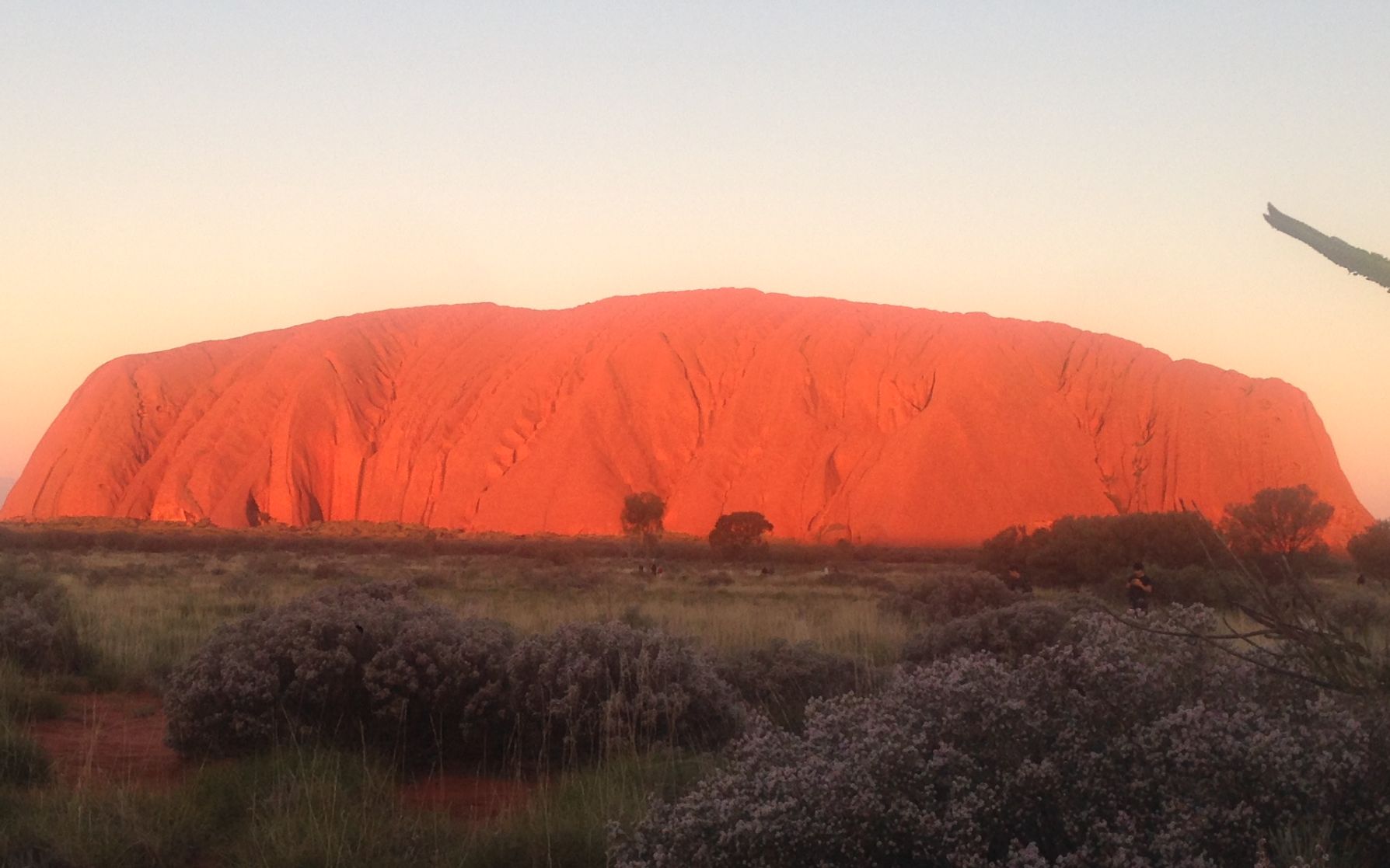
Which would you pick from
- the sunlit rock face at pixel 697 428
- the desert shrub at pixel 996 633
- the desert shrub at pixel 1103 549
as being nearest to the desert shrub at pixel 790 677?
the desert shrub at pixel 996 633

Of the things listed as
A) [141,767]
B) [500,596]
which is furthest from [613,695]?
[500,596]

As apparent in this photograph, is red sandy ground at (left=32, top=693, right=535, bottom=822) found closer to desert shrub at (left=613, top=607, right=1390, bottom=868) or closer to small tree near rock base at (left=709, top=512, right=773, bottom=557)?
desert shrub at (left=613, top=607, right=1390, bottom=868)

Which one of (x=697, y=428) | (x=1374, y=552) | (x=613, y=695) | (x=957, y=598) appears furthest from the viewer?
(x=697, y=428)

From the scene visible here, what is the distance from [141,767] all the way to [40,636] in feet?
15.8

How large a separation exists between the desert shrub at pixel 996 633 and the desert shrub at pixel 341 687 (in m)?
4.28

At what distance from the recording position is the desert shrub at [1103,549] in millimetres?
27406

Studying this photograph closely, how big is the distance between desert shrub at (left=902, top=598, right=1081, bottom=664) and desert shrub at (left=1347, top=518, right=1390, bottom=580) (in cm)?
2726

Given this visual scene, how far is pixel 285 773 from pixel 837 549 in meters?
47.0

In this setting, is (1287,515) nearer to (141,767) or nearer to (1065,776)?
(141,767)

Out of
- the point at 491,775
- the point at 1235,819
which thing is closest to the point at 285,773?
the point at 491,775

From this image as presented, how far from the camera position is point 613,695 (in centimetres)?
722

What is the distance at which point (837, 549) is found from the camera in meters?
52.5

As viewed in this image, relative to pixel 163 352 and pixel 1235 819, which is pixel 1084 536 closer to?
pixel 1235 819

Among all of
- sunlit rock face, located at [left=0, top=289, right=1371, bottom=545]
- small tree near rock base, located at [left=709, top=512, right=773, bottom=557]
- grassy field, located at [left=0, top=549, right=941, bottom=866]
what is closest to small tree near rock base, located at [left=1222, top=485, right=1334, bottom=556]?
small tree near rock base, located at [left=709, top=512, right=773, bottom=557]
